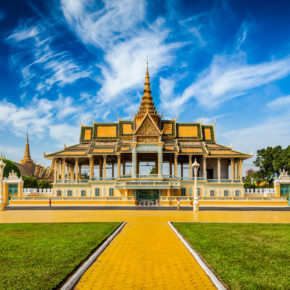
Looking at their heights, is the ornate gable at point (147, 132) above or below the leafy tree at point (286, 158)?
above

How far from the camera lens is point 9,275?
7.25 meters

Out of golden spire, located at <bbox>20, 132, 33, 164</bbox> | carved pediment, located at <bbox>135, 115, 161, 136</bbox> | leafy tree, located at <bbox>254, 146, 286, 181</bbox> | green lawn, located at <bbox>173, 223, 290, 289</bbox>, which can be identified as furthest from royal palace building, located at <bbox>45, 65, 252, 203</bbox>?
golden spire, located at <bbox>20, 132, 33, 164</bbox>

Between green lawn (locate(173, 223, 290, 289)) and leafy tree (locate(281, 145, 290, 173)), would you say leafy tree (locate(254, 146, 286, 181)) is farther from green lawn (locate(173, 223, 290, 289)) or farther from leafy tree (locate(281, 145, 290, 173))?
green lawn (locate(173, 223, 290, 289))

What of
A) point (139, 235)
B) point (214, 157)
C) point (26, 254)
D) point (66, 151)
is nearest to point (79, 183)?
point (66, 151)

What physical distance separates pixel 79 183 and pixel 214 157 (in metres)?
24.8

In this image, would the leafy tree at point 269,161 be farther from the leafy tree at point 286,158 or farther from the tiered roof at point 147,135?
the tiered roof at point 147,135

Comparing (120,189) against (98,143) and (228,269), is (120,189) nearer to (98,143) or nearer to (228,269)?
(98,143)

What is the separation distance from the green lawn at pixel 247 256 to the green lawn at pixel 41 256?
3.92 meters

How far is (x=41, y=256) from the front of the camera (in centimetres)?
920

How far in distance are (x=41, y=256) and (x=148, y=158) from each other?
53.7m

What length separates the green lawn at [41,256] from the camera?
272 inches

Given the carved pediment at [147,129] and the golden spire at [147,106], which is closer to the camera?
the carved pediment at [147,129]

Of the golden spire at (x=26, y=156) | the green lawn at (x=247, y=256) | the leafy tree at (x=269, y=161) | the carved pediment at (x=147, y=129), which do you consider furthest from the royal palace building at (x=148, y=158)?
the golden spire at (x=26, y=156)

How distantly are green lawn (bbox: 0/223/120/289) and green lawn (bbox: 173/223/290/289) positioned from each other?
3.92m
